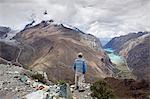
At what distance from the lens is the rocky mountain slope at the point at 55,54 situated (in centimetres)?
9706

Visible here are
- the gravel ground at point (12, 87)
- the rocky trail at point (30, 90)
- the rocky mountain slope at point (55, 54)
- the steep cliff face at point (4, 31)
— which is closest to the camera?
the rocky trail at point (30, 90)

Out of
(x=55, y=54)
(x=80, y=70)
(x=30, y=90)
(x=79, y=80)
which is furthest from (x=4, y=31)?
(x=80, y=70)

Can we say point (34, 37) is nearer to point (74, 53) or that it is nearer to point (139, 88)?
point (74, 53)

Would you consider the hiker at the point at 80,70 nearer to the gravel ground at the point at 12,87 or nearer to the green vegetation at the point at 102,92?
the green vegetation at the point at 102,92

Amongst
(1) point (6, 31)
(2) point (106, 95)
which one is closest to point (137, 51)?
(1) point (6, 31)

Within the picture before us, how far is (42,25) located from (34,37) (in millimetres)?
23303

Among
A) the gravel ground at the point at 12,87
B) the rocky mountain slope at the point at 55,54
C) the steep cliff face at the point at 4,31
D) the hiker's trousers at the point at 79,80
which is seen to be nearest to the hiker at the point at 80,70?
the hiker's trousers at the point at 79,80

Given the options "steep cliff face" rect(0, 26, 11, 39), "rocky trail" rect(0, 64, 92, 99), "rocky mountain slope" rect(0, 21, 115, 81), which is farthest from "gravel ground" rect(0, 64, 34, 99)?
"steep cliff face" rect(0, 26, 11, 39)

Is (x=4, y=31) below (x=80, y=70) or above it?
above

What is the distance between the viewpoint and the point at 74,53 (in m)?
117

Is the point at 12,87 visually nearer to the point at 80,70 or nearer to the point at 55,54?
the point at 80,70

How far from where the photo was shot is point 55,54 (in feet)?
366

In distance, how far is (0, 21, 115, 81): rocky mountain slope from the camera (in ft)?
318

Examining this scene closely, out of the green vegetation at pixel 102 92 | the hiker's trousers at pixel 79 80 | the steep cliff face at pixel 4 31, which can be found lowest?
the green vegetation at pixel 102 92
